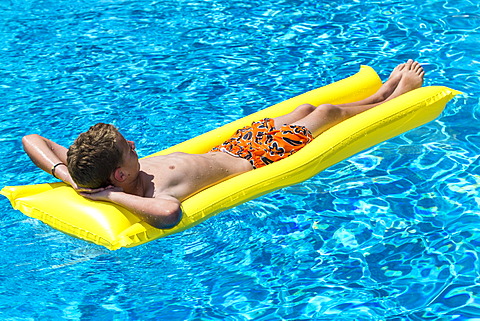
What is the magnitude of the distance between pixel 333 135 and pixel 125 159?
4.59 ft

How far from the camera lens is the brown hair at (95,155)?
12.0 ft

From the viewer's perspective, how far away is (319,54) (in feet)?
20.6

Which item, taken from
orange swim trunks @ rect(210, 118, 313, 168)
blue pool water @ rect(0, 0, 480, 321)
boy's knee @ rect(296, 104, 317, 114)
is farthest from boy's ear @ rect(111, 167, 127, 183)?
boy's knee @ rect(296, 104, 317, 114)

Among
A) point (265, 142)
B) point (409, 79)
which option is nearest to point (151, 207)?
point (265, 142)

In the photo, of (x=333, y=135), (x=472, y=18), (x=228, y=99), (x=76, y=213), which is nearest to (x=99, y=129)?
(x=76, y=213)

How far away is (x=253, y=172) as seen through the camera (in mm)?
4164

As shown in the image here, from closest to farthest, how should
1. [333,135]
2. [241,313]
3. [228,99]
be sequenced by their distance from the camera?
[241,313] → [333,135] → [228,99]

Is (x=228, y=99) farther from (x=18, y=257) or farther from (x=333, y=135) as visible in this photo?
(x=18, y=257)

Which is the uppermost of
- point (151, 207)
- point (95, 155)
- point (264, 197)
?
point (95, 155)

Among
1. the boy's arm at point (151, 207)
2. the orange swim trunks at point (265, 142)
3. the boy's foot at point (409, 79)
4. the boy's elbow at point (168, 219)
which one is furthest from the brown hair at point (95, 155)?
the boy's foot at point (409, 79)

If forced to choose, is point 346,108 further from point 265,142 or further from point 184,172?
point 184,172

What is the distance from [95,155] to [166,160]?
22.1 inches

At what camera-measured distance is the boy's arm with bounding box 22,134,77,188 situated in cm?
398

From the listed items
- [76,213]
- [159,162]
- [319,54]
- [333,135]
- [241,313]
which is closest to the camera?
[241,313]
